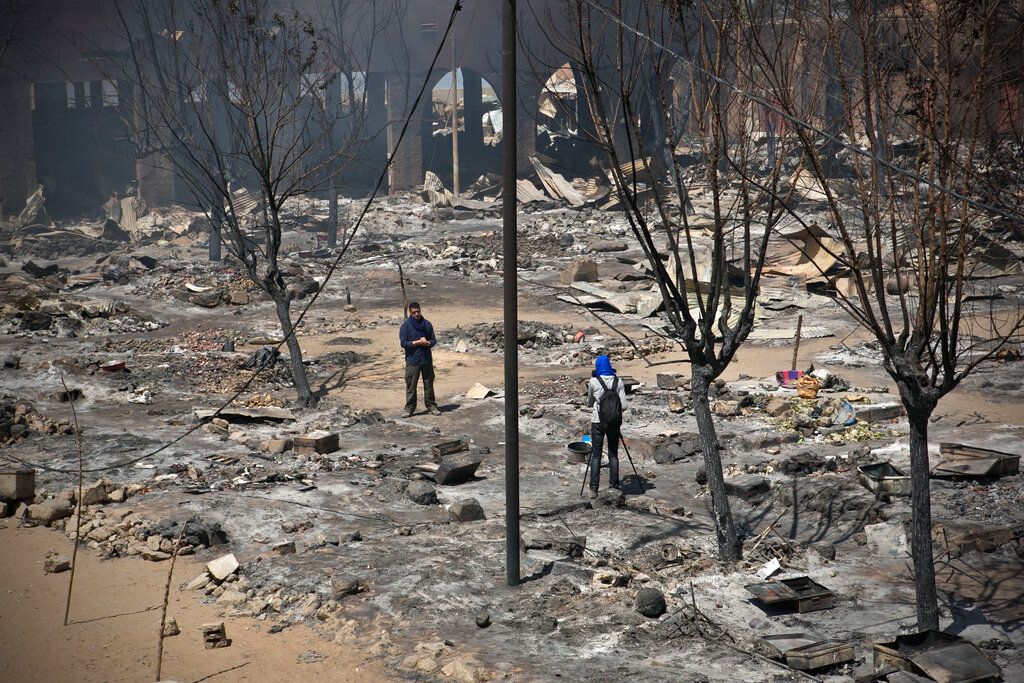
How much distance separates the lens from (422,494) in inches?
343

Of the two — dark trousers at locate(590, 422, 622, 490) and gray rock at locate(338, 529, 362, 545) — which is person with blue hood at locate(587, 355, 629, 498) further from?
gray rock at locate(338, 529, 362, 545)

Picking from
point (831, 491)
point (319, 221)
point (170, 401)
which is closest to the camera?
point (831, 491)

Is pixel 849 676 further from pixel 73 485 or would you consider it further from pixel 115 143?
pixel 115 143

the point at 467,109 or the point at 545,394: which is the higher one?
the point at 467,109

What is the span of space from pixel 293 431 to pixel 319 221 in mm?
21577

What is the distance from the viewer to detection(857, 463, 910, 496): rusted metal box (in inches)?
314

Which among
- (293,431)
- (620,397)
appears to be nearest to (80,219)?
(293,431)

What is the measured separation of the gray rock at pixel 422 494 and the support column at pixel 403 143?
27.8 metres

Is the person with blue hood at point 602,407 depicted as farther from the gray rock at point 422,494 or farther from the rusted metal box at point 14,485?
the rusted metal box at point 14,485

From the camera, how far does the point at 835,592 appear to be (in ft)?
21.7

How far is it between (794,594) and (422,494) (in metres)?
3.70

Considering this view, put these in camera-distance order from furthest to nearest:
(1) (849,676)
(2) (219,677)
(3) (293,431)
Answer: (3) (293,431) < (2) (219,677) < (1) (849,676)

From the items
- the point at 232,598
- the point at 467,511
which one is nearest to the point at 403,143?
the point at 467,511

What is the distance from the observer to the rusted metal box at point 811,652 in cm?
534
